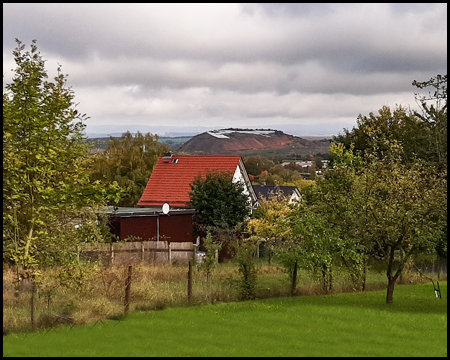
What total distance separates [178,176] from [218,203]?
10.6 meters

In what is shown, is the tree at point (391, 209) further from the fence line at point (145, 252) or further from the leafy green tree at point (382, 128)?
the leafy green tree at point (382, 128)

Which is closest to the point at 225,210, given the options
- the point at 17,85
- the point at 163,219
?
the point at 163,219

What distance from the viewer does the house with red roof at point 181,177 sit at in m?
51.3

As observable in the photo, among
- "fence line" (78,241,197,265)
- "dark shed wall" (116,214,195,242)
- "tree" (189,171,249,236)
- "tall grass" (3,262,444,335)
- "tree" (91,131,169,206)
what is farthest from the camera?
"tree" (91,131,169,206)

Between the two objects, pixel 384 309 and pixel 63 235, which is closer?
pixel 63 235

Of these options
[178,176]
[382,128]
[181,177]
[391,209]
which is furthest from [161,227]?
[391,209]

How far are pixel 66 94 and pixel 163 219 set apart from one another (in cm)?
2500

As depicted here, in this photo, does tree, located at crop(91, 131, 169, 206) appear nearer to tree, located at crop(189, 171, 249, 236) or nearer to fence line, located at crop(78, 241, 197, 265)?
tree, located at crop(189, 171, 249, 236)

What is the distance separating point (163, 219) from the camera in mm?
43312

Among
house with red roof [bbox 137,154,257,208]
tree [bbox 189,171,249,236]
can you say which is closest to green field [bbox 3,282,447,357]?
tree [bbox 189,171,249,236]

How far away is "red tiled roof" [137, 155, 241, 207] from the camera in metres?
51.4

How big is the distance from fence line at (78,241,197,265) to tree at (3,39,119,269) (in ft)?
45.7

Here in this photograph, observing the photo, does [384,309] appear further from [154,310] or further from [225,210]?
[225,210]

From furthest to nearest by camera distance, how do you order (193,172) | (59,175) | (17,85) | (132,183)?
1. (132,183)
2. (193,172)
3. (59,175)
4. (17,85)
